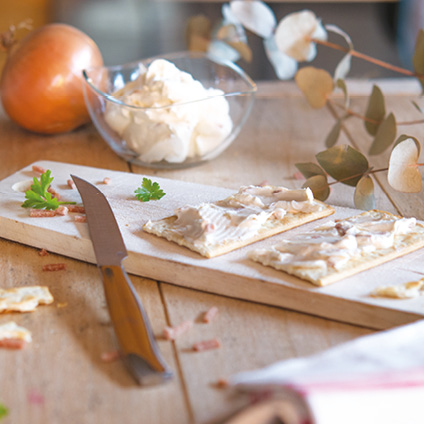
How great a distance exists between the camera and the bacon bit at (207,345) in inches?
35.1

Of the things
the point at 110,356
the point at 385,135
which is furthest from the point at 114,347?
the point at 385,135

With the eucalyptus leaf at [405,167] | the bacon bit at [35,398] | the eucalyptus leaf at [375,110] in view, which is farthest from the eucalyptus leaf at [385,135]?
the bacon bit at [35,398]

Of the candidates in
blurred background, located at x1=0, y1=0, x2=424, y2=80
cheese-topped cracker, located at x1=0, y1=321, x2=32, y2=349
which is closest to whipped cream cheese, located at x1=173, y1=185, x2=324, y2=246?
cheese-topped cracker, located at x1=0, y1=321, x2=32, y2=349

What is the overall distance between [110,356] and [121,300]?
10 cm

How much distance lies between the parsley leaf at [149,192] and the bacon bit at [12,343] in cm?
48

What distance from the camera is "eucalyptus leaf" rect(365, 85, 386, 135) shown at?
1.67m

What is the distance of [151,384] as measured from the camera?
2.66 ft

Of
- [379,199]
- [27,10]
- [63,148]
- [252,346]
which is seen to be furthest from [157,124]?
[27,10]

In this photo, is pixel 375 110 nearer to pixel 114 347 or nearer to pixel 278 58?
pixel 278 58

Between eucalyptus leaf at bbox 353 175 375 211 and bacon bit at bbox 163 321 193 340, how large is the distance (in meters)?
0.57

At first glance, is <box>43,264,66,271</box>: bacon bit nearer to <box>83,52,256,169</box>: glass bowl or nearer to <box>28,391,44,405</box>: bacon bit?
<box>28,391,44,405</box>: bacon bit

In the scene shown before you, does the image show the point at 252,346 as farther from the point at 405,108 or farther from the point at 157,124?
the point at 405,108

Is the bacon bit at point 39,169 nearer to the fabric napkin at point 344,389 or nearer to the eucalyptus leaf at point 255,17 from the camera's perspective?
the eucalyptus leaf at point 255,17

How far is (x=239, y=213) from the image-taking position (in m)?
1.17
